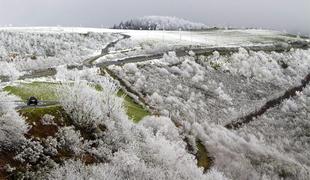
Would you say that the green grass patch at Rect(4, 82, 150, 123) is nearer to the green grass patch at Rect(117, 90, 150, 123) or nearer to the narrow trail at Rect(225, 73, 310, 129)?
the green grass patch at Rect(117, 90, 150, 123)

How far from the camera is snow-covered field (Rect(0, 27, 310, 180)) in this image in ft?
128

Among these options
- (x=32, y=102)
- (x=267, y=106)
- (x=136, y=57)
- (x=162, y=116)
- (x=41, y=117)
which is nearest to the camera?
(x=41, y=117)

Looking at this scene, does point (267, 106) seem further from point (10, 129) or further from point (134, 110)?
point (10, 129)

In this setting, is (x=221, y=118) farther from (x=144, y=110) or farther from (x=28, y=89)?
(x=28, y=89)

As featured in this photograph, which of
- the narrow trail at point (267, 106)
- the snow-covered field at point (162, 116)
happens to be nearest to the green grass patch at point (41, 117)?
the snow-covered field at point (162, 116)

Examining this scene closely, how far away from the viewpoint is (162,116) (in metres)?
62.4

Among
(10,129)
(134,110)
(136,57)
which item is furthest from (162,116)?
(136,57)

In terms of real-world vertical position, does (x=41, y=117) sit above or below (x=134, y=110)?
above

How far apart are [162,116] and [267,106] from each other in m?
34.3

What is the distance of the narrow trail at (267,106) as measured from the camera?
78.8m

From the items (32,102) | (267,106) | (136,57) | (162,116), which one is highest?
(32,102)

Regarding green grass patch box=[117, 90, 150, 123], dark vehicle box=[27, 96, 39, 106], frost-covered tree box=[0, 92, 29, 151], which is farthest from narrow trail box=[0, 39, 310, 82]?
frost-covered tree box=[0, 92, 29, 151]

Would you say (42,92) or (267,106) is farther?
(267,106)

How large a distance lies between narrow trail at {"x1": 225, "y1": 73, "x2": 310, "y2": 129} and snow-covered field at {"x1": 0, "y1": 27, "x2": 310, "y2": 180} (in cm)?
85
